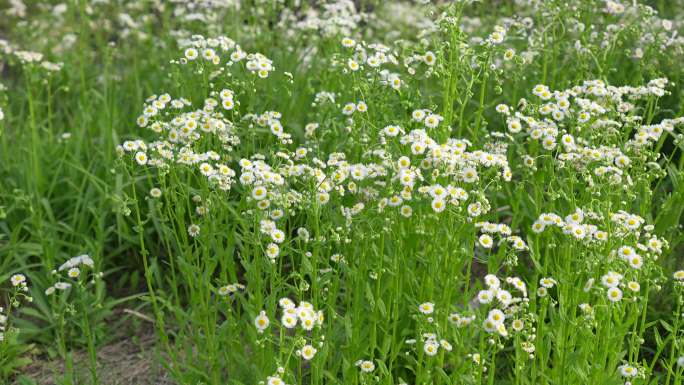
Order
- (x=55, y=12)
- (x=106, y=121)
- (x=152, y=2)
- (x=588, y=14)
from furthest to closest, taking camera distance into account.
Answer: (x=152, y=2), (x=55, y=12), (x=106, y=121), (x=588, y=14)

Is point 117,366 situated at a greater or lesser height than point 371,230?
lesser

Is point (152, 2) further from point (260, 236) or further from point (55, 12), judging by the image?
point (260, 236)

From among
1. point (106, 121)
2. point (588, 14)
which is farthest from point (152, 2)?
point (588, 14)

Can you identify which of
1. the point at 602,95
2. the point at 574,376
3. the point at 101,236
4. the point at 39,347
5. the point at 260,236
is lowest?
the point at 39,347

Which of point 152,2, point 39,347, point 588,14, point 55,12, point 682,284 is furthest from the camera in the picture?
point 152,2

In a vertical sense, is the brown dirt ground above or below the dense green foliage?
below

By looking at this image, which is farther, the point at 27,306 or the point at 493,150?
the point at 27,306

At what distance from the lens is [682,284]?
279 centimetres

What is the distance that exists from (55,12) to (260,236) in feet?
13.4

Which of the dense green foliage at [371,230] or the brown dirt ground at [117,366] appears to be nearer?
the dense green foliage at [371,230]

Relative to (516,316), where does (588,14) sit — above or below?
above

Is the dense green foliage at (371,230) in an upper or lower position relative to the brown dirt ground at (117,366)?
upper

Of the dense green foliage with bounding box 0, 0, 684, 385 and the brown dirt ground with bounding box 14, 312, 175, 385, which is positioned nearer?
the dense green foliage with bounding box 0, 0, 684, 385

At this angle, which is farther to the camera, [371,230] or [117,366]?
[117,366]
